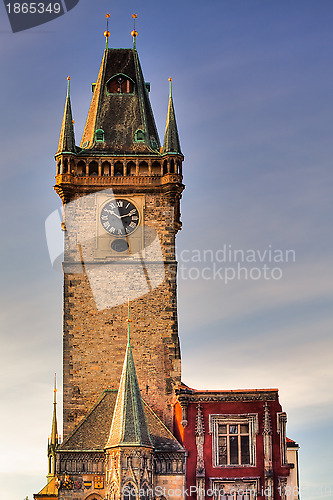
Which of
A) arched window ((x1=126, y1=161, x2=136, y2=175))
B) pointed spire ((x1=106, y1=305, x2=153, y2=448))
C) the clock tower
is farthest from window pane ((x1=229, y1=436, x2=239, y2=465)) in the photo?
arched window ((x1=126, y1=161, x2=136, y2=175))

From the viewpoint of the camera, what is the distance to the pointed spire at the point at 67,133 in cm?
6635

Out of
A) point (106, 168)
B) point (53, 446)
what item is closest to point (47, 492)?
point (53, 446)

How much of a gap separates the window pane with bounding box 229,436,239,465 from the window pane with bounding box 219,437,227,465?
311 millimetres

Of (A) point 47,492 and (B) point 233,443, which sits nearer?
(B) point 233,443

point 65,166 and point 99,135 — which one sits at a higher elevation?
point 99,135

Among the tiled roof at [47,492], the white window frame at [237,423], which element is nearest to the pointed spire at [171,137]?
the white window frame at [237,423]

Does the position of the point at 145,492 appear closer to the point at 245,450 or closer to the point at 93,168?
the point at 245,450

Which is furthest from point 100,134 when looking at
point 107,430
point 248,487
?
point 248,487

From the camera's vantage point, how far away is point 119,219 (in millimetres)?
65312

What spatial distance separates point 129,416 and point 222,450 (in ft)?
18.7

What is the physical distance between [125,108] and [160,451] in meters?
22.1

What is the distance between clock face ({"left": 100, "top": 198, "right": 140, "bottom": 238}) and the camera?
65.1 m

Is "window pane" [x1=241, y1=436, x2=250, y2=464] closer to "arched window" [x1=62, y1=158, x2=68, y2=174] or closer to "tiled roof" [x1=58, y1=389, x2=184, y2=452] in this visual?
"tiled roof" [x1=58, y1=389, x2=184, y2=452]

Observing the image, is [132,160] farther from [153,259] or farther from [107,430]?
[107,430]
